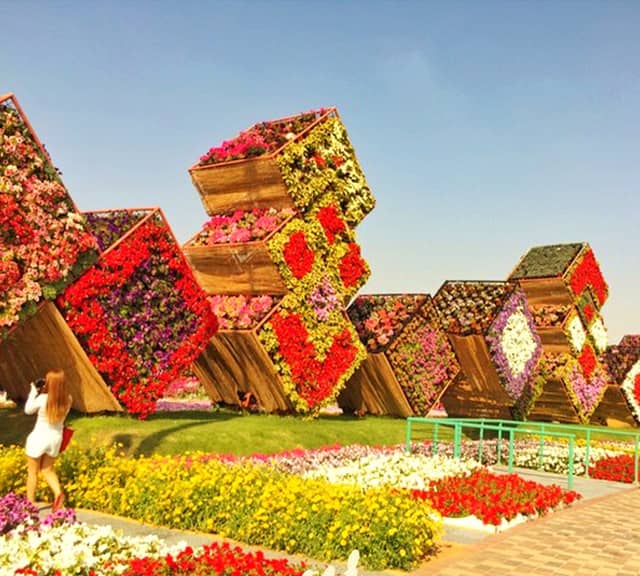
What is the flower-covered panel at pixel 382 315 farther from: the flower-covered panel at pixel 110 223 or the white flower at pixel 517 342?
the flower-covered panel at pixel 110 223

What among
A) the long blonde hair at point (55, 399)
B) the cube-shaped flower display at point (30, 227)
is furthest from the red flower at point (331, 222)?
the long blonde hair at point (55, 399)

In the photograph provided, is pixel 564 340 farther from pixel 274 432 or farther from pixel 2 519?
pixel 2 519

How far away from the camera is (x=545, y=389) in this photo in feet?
106

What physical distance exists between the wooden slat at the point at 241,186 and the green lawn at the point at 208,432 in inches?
239

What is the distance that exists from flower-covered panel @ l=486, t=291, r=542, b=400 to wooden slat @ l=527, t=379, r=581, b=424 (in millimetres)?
4959

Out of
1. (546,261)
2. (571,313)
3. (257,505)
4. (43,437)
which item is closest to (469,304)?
(571,313)

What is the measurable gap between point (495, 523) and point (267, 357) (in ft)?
33.3

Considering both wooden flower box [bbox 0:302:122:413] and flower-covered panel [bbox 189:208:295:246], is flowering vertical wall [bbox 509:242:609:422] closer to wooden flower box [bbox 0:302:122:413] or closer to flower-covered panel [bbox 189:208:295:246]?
flower-covered panel [bbox 189:208:295:246]

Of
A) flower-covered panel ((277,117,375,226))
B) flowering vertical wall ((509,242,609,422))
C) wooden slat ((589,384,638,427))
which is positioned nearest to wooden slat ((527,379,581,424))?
flowering vertical wall ((509,242,609,422))

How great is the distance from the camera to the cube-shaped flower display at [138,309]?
656 inches

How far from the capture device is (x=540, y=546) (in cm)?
963

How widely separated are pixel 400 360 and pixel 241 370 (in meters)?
5.53

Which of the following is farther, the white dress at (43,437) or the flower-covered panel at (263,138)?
the flower-covered panel at (263,138)

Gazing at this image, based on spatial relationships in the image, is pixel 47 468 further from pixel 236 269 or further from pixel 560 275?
pixel 560 275
